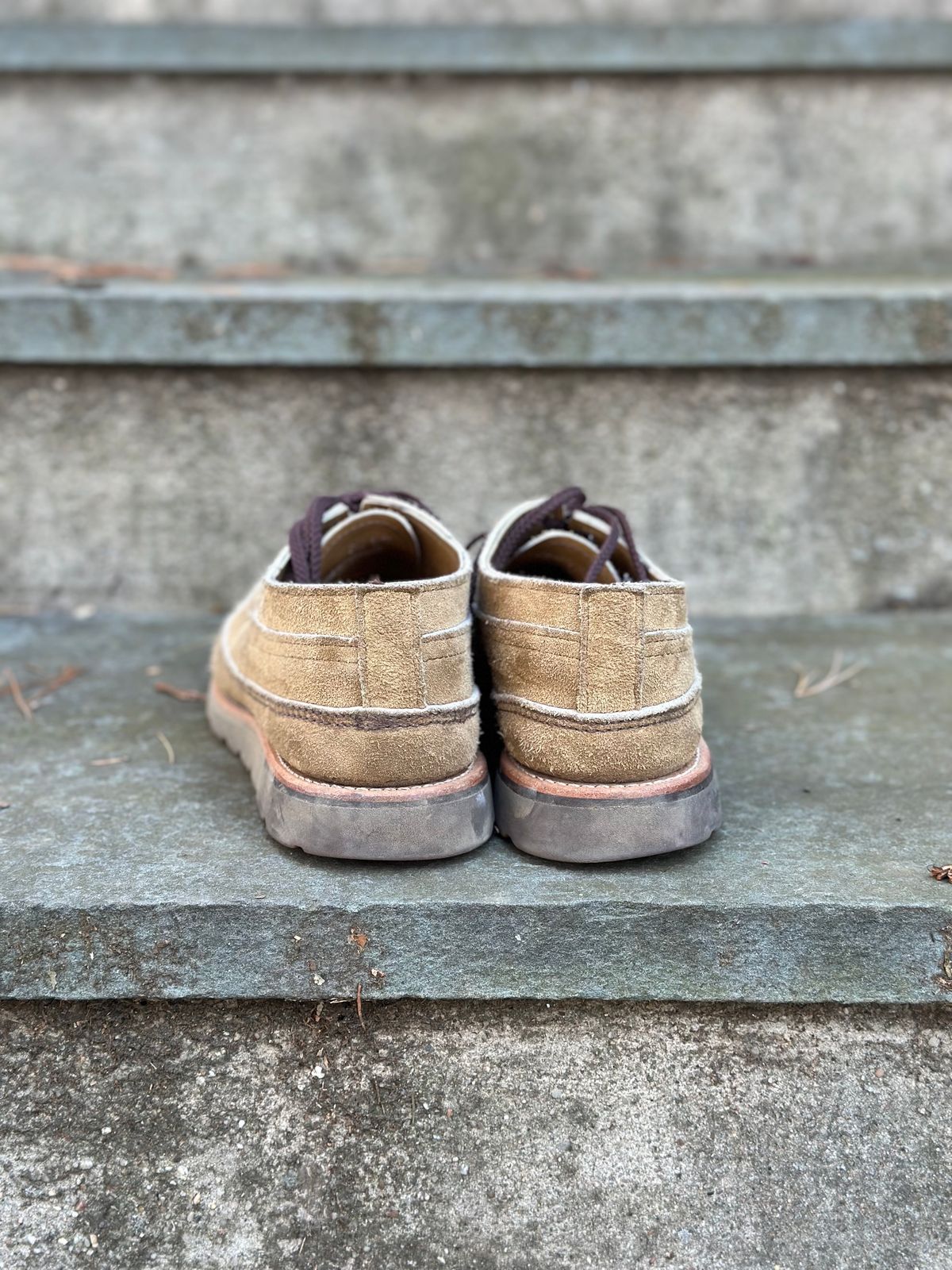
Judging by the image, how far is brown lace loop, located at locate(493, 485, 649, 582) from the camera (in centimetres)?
123

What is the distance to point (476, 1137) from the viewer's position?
1.00 m

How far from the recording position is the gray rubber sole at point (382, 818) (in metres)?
1.07

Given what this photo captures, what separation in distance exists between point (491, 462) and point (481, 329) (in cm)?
24

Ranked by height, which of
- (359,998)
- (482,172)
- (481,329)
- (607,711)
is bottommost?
(359,998)

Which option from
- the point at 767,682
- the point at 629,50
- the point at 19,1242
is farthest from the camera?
the point at 629,50

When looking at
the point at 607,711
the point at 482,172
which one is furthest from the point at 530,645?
the point at 482,172

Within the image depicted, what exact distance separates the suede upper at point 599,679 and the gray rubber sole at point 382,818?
9 cm

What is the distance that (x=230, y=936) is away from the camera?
3.35 ft

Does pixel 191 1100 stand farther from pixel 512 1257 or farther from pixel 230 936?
pixel 512 1257

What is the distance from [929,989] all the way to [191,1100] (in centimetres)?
76

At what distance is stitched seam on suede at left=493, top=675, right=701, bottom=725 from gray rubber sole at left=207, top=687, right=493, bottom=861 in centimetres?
9

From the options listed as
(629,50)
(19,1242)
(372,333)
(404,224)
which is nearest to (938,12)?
(629,50)

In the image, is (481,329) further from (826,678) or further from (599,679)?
(599,679)

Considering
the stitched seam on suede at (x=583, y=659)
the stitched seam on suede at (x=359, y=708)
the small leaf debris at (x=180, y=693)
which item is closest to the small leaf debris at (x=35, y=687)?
the small leaf debris at (x=180, y=693)
